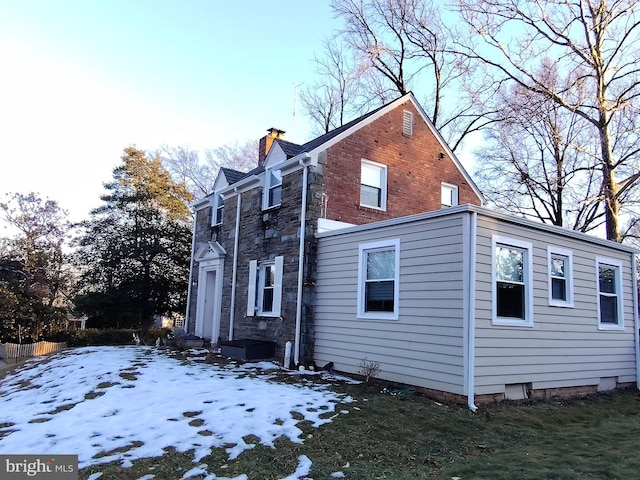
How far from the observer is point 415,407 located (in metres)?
6.83

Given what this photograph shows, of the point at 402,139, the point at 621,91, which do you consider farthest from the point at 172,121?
the point at 621,91

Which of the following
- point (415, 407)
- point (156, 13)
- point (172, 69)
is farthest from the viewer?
point (172, 69)

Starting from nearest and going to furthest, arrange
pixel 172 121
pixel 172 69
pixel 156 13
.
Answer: pixel 156 13 < pixel 172 69 < pixel 172 121

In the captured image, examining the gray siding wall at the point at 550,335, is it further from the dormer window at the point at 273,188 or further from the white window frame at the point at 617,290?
the dormer window at the point at 273,188

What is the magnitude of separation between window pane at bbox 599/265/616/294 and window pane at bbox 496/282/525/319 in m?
3.30

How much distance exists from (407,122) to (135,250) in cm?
1643

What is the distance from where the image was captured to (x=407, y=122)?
13641 mm

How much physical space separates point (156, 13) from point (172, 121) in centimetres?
773

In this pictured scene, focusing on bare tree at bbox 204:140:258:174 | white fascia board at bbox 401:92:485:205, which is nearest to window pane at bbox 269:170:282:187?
white fascia board at bbox 401:92:485:205

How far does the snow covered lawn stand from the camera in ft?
16.4

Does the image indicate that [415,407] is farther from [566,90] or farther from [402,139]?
[566,90]

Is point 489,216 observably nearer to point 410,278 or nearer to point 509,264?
point 509,264

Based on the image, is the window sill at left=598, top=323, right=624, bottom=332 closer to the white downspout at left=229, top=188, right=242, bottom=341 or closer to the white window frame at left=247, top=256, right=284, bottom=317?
the white window frame at left=247, top=256, right=284, bottom=317

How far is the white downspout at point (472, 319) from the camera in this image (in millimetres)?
6989
